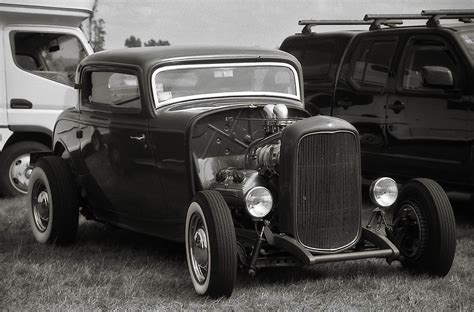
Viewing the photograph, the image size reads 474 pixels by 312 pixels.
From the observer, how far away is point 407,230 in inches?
243

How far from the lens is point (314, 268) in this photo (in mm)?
6344

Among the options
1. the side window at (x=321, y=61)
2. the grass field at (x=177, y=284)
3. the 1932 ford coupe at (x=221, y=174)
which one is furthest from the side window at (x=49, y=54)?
the grass field at (x=177, y=284)

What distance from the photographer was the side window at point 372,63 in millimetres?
8922

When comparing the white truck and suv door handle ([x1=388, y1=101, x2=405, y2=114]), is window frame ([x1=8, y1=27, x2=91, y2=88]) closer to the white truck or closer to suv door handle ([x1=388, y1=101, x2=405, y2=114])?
the white truck

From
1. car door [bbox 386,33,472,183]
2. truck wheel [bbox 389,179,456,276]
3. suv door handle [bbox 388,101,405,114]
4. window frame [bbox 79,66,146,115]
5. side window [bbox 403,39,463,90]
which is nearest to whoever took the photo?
truck wheel [bbox 389,179,456,276]

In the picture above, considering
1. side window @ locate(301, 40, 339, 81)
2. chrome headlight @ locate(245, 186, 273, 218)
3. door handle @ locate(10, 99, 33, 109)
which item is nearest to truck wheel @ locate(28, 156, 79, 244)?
chrome headlight @ locate(245, 186, 273, 218)

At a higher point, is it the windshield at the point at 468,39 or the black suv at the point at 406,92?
the windshield at the point at 468,39

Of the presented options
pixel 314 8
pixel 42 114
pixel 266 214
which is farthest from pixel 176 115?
pixel 314 8

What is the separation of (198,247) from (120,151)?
1.41m

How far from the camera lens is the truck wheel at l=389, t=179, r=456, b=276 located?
5.86 m

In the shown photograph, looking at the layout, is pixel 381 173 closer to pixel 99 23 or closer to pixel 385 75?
pixel 385 75

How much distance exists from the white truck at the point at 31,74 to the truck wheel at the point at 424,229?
5299 mm

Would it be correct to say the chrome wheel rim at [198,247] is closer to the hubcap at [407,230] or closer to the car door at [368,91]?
the hubcap at [407,230]

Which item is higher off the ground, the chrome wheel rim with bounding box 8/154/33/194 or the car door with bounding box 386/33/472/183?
the car door with bounding box 386/33/472/183
